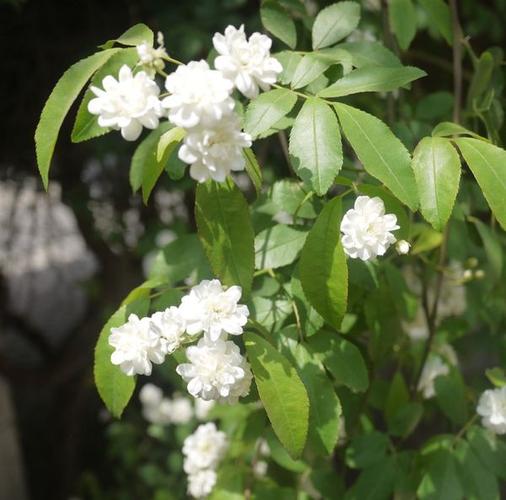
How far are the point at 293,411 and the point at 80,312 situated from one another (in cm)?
233

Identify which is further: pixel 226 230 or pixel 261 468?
pixel 261 468

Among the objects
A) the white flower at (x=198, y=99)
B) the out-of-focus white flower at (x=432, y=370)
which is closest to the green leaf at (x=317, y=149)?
the white flower at (x=198, y=99)

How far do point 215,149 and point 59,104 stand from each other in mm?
227

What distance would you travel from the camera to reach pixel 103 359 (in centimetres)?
91

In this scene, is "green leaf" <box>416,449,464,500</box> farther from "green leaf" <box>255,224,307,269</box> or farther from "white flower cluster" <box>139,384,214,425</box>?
"white flower cluster" <box>139,384,214,425</box>

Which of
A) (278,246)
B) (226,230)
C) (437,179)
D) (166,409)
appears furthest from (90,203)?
(437,179)

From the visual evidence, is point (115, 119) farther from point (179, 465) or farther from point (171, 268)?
point (179, 465)

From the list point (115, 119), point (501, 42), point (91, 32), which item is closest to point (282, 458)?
point (115, 119)

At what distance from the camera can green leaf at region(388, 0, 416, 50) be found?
3.82 feet

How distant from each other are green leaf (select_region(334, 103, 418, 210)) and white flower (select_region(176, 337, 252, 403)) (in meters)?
0.24

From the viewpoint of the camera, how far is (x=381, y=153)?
0.80 metres

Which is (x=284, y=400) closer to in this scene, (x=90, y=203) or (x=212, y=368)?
(x=212, y=368)

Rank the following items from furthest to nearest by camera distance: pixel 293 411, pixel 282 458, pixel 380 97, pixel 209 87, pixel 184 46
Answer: pixel 184 46, pixel 380 97, pixel 282 458, pixel 293 411, pixel 209 87

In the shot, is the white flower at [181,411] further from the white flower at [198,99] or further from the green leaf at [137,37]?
the white flower at [198,99]
